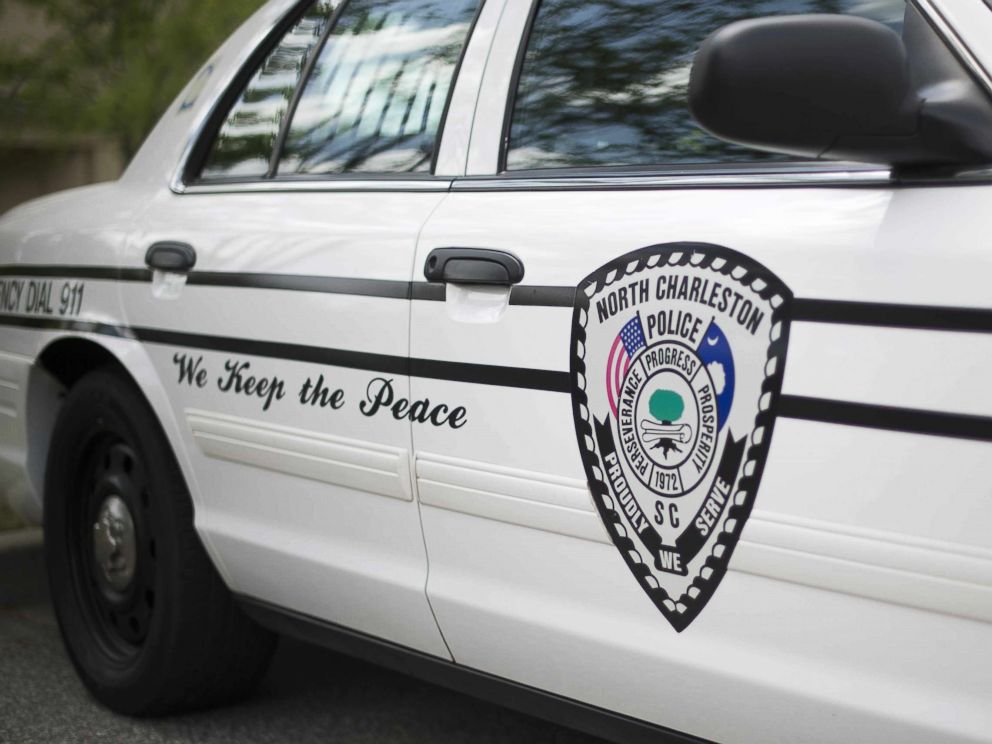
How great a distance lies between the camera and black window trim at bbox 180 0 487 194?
259 centimetres

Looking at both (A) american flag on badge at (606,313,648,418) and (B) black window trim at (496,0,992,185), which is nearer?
(B) black window trim at (496,0,992,185)

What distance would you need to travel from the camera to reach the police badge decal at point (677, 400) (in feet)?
6.18

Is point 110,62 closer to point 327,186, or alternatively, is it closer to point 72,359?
point 72,359

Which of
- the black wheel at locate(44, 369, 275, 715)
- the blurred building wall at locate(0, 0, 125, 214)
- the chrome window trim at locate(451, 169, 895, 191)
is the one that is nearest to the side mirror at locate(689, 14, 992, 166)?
the chrome window trim at locate(451, 169, 895, 191)

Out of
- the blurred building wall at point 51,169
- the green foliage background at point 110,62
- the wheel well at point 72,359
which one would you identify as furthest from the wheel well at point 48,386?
the blurred building wall at point 51,169

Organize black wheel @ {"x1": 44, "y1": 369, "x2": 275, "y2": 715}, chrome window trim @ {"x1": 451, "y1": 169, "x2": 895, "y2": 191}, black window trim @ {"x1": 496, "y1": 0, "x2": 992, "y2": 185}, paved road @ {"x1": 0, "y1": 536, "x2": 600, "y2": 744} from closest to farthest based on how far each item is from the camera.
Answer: black window trim @ {"x1": 496, "y1": 0, "x2": 992, "y2": 185}, chrome window trim @ {"x1": 451, "y1": 169, "x2": 895, "y2": 191}, black wheel @ {"x1": 44, "y1": 369, "x2": 275, "y2": 715}, paved road @ {"x1": 0, "y1": 536, "x2": 600, "y2": 744}

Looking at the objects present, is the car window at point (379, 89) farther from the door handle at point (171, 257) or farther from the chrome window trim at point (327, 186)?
the door handle at point (171, 257)

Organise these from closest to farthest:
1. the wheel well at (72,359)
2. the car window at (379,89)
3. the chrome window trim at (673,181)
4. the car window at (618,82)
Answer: the chrome window trim at (673,181)
the car window at (618,82)
the car window at (379,89)
the wheel well at (72,359)

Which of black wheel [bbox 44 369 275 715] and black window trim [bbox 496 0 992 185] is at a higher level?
black window trim [bbox 496 0 992 185]

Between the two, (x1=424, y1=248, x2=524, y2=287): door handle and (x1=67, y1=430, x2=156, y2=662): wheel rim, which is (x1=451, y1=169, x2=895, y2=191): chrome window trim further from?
(x1=67, y1=430, x2=156, y2=662): wheel rim

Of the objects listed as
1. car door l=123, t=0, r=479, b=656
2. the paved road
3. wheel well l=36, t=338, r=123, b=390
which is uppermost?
car door l=123, t=0, r=479, b=656

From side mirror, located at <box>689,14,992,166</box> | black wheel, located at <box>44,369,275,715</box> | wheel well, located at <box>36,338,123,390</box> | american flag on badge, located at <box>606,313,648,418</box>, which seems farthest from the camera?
wheel well, located at <box>36,338,123,390</box>

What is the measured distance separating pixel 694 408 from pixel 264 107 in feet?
5.14

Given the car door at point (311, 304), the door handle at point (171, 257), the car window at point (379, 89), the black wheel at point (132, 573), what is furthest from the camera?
→ the black wheel at point (132, 573)
